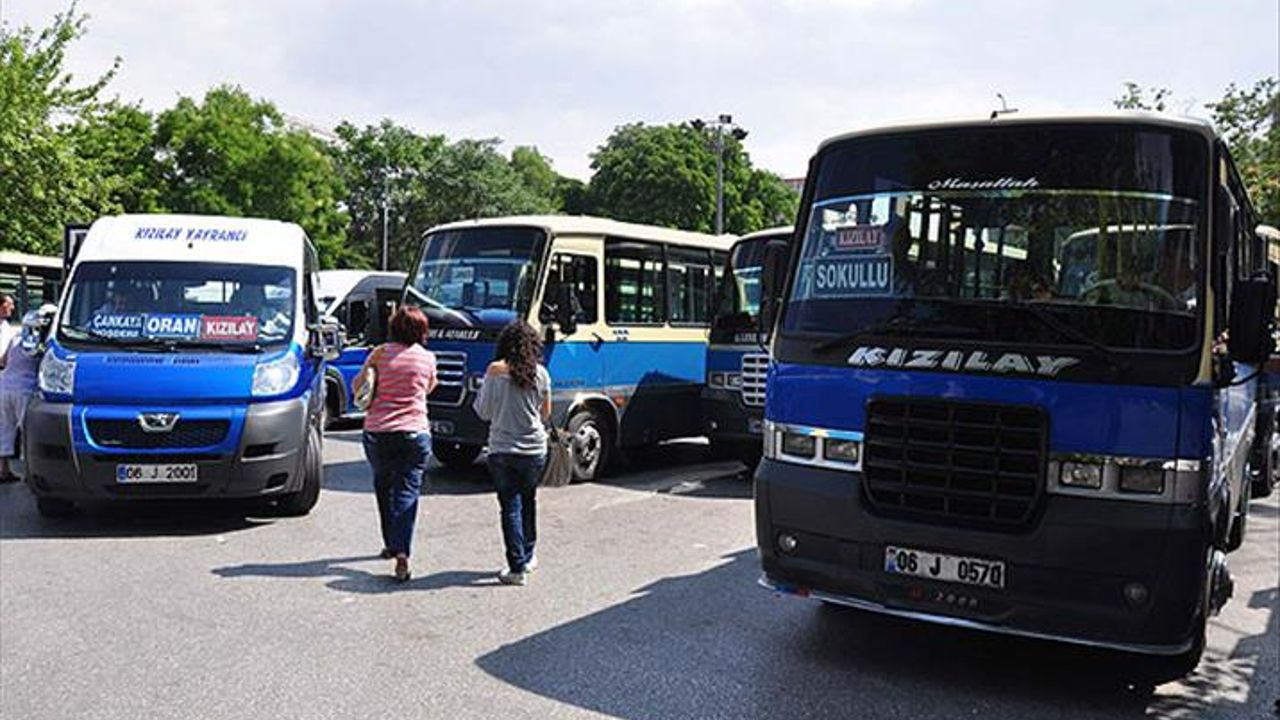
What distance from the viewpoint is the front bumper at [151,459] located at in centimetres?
815

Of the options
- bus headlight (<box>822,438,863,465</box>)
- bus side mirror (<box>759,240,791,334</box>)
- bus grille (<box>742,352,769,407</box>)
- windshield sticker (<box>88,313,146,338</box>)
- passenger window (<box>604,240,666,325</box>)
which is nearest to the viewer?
bus headlight (<box>822,438,863,465</box>)

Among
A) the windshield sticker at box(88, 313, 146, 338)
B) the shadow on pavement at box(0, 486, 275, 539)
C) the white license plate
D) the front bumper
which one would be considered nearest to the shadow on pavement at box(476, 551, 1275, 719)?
the front bumper

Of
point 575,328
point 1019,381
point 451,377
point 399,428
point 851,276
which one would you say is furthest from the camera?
point 575,328

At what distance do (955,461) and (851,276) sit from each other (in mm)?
1105

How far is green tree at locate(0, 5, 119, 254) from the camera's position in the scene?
74.1ft

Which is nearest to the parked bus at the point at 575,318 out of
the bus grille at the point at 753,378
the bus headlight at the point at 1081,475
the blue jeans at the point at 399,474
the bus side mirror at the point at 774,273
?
the bus grille at the point at 753,378

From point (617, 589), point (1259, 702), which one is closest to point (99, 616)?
point (617, 589)

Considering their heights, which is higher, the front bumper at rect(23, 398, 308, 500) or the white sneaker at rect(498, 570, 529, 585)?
the front bumper at rect(23, 398, 308, 500)

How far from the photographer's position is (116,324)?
881cm

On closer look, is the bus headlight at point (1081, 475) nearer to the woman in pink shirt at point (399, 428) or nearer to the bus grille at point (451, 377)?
the woman in pink shirt at point (399, 428)

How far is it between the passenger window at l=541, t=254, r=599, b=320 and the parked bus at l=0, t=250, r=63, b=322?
38.0 feet

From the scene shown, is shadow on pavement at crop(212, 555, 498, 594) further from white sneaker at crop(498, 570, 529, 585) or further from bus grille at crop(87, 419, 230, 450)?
bus grille at crop(87, 419, 230, 450)

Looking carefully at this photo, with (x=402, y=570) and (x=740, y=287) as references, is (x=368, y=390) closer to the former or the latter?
(x=402, y=570)

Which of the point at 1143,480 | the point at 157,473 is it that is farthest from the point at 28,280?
the point at 1143,480
